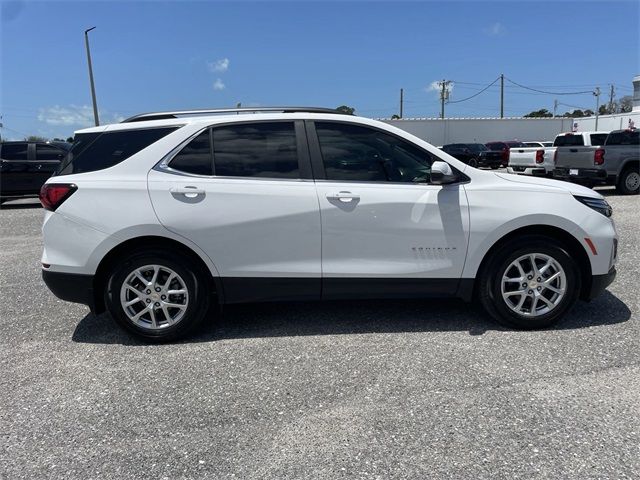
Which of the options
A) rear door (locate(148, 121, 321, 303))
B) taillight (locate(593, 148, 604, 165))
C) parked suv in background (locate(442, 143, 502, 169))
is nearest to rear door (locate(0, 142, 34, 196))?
rear door (locate(148, 121, 321, 303))

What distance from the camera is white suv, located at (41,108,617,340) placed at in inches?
160

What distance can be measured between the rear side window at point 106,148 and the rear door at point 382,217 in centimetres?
134

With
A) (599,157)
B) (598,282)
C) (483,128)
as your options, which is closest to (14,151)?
(598,282)

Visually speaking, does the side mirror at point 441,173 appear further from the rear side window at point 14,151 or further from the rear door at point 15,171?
the rear side window at point 14,151

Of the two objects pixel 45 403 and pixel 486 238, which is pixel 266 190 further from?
pixel 45 403

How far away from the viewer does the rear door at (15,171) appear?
44.2ft

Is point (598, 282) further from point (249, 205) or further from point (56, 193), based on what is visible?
point (56, 193)

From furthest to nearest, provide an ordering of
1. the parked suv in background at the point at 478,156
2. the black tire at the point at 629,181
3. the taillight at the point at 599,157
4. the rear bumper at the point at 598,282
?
1. the parked suv in background at the point at 478,156
2. the black tire at the point at 629,181
3. the taillight at the point at 599,157
4. the rear bumper at the point at 598,282

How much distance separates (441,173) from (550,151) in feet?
45.5

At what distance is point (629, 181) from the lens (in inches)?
532

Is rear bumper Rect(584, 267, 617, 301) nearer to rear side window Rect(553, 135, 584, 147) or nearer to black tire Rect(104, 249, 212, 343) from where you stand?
black tire Rect(104, 249, 212, 343)

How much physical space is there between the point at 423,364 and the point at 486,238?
119 centimetres

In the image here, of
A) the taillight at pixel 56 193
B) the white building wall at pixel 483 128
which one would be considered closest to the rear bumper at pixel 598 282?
the taillight at pixel 56 193

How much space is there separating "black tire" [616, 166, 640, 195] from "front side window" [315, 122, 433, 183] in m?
11.6
